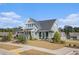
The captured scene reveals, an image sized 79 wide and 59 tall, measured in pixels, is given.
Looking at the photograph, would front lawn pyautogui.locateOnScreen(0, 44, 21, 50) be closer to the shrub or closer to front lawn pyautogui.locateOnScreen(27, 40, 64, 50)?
the shrub

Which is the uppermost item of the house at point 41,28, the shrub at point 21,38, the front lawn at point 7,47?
the house at point 41,28

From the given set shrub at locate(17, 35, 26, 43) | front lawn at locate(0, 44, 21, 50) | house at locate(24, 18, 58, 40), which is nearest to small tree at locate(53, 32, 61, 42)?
house at locate(24, 18, 58, 40)

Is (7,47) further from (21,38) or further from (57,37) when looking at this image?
(57,37)

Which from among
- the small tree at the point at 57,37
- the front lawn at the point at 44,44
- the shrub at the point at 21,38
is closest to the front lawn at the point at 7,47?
the shrub at the point at 21,38

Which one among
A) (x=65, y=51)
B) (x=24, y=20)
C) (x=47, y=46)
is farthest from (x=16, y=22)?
(x=65, y=51)

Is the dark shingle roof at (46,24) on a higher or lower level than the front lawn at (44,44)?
higher

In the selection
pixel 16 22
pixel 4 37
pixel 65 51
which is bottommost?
pixel 65 51

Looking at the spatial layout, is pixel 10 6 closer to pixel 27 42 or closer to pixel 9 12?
pixel 9 12

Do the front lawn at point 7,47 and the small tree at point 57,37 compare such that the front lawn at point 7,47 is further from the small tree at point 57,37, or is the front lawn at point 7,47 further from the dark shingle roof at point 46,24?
the small tree at point 57,37
